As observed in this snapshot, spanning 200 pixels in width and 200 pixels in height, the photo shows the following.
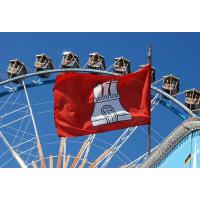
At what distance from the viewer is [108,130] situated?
1390 cm

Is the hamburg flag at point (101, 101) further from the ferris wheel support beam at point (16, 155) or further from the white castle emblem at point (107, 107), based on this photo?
the ferris wheel support beam at point (16, 155)

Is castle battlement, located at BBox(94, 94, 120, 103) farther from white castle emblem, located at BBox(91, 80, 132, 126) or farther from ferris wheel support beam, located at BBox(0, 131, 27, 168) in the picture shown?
ferris wheel support beam, located at BBox(0, 131, 27, 168)

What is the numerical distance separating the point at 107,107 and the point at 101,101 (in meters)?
0.19

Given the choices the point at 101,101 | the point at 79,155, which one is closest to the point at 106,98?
the point at 101,101

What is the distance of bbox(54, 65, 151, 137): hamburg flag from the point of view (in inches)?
544

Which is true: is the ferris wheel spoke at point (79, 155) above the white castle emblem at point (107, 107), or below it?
below

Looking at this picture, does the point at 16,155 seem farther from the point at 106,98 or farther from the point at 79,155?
the point at 106,98

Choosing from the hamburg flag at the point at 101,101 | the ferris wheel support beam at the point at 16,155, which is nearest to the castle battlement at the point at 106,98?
the hamburg flag at the point at 101,101

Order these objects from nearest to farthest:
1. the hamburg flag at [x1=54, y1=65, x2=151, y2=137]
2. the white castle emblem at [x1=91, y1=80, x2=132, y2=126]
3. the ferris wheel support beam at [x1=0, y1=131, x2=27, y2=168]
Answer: the hamburg flag at [x1=54, y1=65, x2=151, y2=137] < the white castle emblem at [x1=91, y1=80, x2=132, y2=126] < the ferris wheel support beam at [x1=0, y1=131, x2=27, y2=168]

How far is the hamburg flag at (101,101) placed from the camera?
13.8m

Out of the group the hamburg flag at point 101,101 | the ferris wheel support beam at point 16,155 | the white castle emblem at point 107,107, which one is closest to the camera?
the hamburg flag at point 101,101

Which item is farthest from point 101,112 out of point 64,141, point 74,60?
point 74,60

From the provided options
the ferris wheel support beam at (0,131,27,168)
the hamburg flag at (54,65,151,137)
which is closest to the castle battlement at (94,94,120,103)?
the hamburg flag at (54,65,151,137)

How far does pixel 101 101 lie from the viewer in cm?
1402
